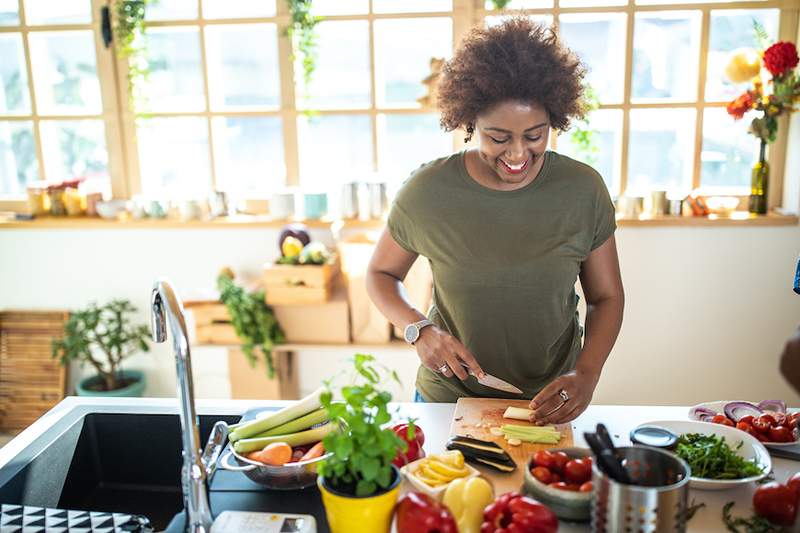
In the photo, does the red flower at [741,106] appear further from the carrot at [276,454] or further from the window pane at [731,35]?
the carrot at [276,454]

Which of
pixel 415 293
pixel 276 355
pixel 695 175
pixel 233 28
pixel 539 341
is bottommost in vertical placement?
pixel 276 355

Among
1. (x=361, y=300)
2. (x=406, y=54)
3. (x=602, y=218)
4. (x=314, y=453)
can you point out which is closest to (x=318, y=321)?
(x=361, y=300)

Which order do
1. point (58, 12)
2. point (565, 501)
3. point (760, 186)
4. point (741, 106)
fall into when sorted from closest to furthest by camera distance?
point (565, 501), point (741, 106), point (760, 186), point (58, 12)

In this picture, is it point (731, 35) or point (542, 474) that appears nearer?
point (542, 474)

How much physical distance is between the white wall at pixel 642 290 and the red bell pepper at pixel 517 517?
2.13m

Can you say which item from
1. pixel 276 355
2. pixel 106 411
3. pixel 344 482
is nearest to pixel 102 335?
pixel 276 355

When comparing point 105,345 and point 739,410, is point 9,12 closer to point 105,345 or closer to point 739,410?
point 105,345

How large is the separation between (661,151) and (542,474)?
2.35 m

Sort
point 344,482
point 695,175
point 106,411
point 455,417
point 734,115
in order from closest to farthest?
point 344,482 < point 455,417 < point 106,411 < point 734,115 < point 695,175

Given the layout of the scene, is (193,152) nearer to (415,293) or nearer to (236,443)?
(415,293)

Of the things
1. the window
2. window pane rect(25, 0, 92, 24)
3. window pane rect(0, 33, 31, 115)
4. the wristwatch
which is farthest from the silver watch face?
window pane rect(0, 33, 31, 115)

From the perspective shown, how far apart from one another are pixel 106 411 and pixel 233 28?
2057mm

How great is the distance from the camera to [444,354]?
1551 mm

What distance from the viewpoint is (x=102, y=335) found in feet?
10.4
